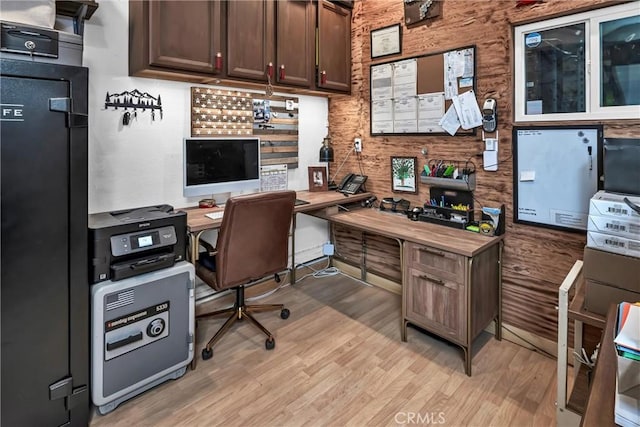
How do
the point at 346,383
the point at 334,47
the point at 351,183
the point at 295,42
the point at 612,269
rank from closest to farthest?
the point at 612,269 → the point at 346,383 → the point at 295,42 → the point at 334,47 → the point at 351,183

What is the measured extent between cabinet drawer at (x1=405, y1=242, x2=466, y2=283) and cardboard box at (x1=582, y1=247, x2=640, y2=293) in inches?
27.5

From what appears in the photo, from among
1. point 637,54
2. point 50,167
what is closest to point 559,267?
point 637,54

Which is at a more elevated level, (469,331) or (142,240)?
(142,240)

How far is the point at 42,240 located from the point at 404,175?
2.47 meters

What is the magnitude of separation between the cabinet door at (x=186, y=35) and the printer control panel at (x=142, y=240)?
1065mm

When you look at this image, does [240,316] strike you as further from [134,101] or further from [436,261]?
[134,101]

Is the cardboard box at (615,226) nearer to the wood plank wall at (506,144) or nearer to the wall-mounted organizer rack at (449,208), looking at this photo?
the wood plank wall at (506,144)

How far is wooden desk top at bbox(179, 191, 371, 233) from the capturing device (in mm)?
2254

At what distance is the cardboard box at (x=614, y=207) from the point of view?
1.42 metres

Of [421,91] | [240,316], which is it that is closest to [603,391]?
[240,316]

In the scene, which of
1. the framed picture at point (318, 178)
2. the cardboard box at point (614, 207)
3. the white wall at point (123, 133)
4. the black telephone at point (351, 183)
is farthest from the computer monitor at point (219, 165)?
the cardboard box at point (614, 207)

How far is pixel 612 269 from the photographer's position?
4.66ft

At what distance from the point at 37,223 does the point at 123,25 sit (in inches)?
59.4

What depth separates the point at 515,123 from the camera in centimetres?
236
